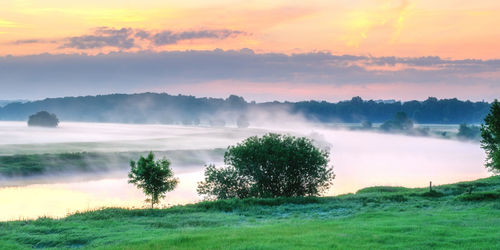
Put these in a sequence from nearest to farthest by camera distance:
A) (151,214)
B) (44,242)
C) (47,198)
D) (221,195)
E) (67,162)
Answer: (44,242) < (151,214) < (221,195) < (47,198) < (67,162)

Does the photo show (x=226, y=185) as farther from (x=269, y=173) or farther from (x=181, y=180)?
(x=181, y=180)

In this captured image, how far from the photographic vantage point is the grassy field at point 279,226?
985 inches

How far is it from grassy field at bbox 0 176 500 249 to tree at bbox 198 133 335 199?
1018 cm

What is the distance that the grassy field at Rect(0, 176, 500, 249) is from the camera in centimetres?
2503

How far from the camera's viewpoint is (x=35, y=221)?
36.7 meters

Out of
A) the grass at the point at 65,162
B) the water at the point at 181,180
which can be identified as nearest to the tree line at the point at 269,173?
the water at the point at 181,180

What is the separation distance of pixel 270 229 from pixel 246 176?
1279 inches

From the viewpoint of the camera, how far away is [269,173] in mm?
61656

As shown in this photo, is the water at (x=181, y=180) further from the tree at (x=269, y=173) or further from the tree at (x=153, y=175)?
the tree at (x=269, y=173)

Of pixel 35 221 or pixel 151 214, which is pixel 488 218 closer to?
pixel 151 214

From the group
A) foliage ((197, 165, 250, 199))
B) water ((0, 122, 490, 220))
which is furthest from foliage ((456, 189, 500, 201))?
water ((0, 122, 490, 220))

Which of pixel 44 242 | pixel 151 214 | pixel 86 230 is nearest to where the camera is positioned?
pixel 44 242

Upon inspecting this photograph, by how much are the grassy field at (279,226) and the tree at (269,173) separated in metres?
10.2

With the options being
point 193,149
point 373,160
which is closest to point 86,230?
point 193,149
